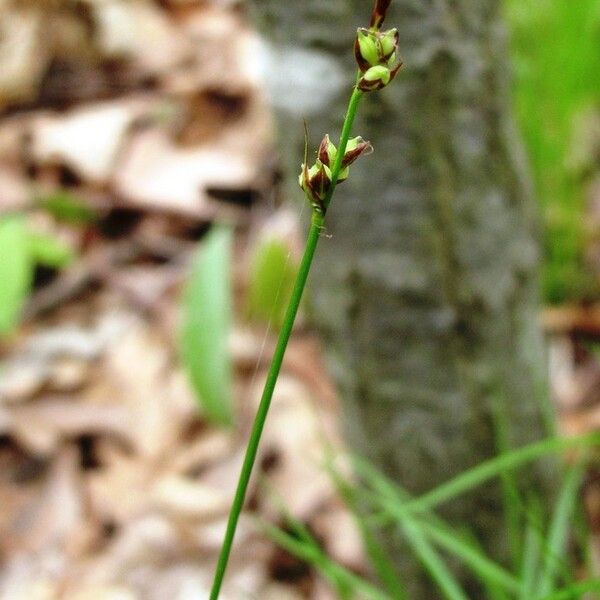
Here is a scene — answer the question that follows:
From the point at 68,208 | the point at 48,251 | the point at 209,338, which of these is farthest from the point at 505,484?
the point at 68,208

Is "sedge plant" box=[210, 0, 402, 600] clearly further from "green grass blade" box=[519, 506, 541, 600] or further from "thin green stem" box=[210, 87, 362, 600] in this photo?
"green grass blade" box=[519, 506, 541, 600]

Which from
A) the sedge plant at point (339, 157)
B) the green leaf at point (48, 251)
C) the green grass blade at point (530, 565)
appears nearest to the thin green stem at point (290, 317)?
the sedge plant at point (339, 157)

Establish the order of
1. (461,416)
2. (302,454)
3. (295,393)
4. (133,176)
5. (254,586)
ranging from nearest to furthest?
(461,416) → (254,586) → (302,454) → (295,393) → (133,176)

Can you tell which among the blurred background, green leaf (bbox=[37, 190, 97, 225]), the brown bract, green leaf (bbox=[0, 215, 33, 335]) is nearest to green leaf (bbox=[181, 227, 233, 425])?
the blurred background

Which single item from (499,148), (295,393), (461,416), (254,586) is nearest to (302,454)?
(295,393)

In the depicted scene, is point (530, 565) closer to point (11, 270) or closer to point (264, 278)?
point (264, 278)

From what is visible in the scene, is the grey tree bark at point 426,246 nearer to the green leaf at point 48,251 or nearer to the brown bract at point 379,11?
the brown bract at point 379,11

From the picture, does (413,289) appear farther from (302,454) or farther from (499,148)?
(302,454)
